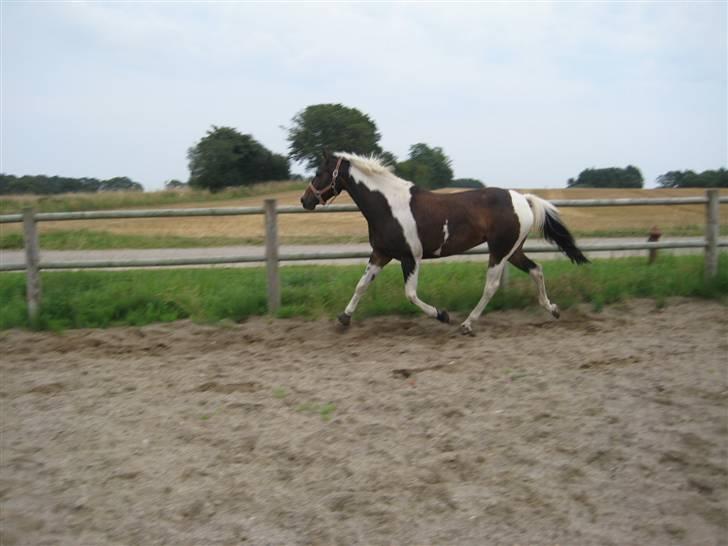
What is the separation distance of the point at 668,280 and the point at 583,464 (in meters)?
5.12

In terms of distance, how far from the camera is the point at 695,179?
18.3m

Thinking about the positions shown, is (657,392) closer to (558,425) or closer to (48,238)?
(558,425)

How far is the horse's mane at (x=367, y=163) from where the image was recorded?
6670 millimetres

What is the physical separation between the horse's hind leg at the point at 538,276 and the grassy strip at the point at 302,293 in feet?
1.63

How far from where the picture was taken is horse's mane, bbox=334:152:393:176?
263 inches

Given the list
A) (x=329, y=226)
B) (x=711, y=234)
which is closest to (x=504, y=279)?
(x=711, y=234)

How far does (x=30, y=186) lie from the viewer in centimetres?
2984

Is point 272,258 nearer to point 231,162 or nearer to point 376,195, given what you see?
point 376,195

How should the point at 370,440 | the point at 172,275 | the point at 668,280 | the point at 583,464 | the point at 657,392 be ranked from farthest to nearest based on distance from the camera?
the point at 172,275, the point at 668,280, the point at 657,392, the point at 370,440, the point at 583,464

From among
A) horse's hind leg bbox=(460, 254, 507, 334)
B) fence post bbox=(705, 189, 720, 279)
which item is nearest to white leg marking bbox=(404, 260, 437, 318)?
horse's hind leg bbox=(460, 254, 507, 334)

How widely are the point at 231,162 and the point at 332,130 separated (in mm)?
15534

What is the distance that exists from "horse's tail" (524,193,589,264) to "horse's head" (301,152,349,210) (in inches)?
79.0

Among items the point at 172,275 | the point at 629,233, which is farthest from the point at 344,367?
A: the point at 629,233

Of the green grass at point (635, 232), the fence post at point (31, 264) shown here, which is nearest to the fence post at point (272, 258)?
the fence post at point (31, 264)
